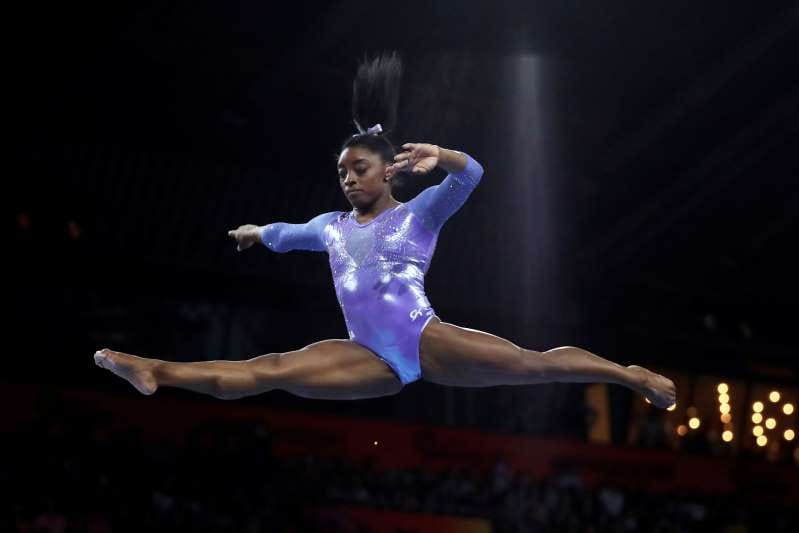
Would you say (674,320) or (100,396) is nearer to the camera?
(100,396)

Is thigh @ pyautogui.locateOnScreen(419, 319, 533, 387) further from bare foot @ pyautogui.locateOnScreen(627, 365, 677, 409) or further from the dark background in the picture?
the dark background

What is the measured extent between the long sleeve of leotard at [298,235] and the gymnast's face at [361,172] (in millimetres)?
295

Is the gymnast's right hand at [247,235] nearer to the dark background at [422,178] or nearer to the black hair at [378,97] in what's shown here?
the black hair at [378,97]

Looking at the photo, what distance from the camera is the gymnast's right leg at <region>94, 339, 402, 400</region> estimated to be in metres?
3.95

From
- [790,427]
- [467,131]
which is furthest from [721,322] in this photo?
[467,131]

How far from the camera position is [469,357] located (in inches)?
162

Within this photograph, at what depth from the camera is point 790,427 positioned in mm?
13961

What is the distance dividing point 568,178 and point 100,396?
18.4ft

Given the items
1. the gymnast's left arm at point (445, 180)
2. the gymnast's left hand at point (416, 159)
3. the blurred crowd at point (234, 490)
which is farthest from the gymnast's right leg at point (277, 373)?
the blurred crowd at point (234, 490)

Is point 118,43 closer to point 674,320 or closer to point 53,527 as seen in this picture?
point 53,527

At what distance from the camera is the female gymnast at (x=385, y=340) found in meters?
4.05

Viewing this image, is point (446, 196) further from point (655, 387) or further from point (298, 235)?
point (655, 387)

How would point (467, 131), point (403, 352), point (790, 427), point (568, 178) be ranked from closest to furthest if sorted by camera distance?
1. point (403, 352)
2. point (467, 131)
3. point (568, 178)
4. point (790, 427)

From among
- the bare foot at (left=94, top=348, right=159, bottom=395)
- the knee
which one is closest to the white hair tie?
the knee
